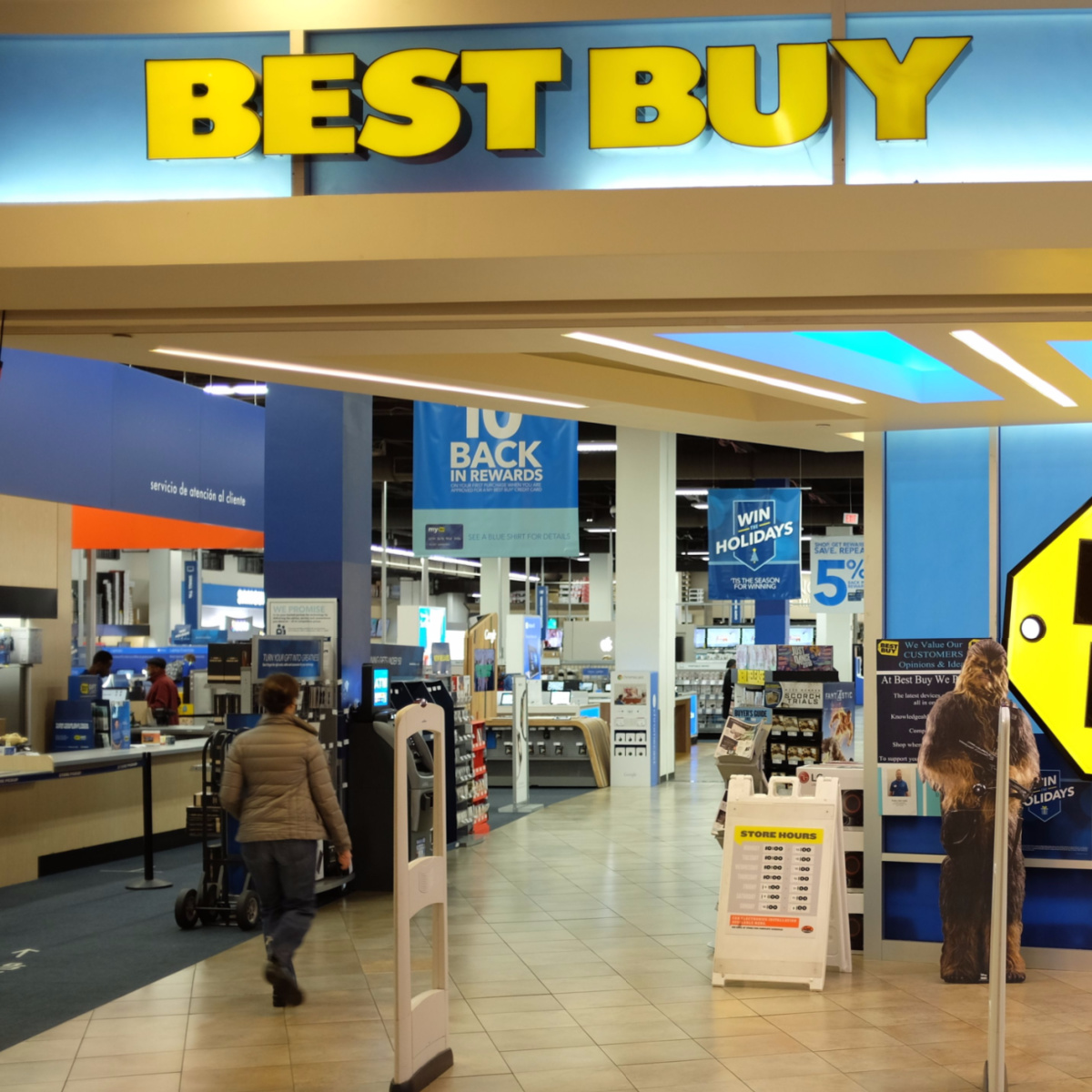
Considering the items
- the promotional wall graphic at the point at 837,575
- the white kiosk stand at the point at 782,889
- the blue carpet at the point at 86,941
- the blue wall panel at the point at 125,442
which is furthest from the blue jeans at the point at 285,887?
the promotional wall graphic at the point at 837,575

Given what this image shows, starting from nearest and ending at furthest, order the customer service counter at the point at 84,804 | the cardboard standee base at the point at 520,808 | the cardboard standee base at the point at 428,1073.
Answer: the cardboard standee base at the point at 428,1073, the customer service counter at the point at 84,804, the cardboard standee base at the point at 520,808

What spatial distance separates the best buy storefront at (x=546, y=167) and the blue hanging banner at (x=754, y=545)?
13668 mm

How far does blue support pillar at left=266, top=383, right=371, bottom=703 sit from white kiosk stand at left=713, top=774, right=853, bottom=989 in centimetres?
335

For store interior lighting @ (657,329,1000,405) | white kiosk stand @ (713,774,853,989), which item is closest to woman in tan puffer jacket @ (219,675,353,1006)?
A: white kiosk stand @ (713,774,853,989)

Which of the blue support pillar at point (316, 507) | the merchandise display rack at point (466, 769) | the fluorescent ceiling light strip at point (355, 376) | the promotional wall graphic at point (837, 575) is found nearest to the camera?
the fluorescent ceiling light strip at point (355, 376)

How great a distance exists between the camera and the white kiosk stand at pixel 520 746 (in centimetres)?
1351

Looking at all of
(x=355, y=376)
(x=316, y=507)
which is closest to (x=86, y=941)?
(x=316, y=507)

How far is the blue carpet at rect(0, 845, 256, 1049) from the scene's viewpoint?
6004 mm

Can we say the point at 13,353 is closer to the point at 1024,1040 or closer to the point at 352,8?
the point at 352,8

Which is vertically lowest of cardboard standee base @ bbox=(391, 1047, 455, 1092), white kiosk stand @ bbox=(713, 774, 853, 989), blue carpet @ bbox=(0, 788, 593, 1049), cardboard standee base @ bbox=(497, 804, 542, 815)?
cardboard standee base @ bbox=(497, 804, 542, 815)

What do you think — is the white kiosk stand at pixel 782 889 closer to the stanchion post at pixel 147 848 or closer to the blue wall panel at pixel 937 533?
the blue wall panel at pixel 937 533

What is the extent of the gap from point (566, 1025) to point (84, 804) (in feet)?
18.0

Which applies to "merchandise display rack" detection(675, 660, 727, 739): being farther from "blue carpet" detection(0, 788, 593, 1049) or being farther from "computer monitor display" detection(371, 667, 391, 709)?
"computer monitor display" detection(371, 667, 391, 709)

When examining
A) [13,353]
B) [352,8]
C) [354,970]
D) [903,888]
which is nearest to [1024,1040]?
[903,888]
